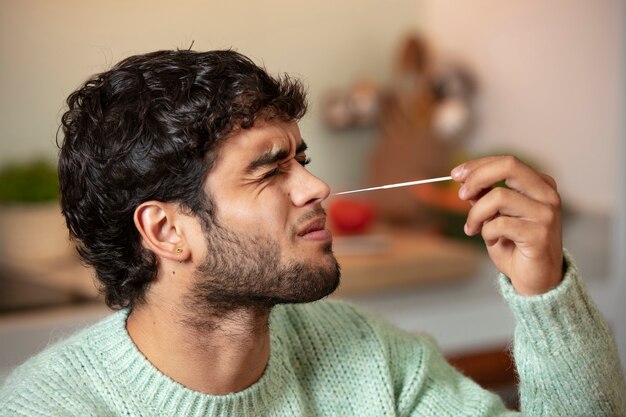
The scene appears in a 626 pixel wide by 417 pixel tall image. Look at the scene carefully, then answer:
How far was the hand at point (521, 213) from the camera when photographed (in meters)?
1.42

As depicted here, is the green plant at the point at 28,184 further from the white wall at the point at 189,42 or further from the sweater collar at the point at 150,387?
the sweater collar at the point at 150,387

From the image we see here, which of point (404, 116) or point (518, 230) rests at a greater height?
point (518, 230)

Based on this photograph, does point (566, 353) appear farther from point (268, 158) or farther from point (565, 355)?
point (268, 158)

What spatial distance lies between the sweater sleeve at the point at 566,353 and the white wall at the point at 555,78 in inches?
86.6

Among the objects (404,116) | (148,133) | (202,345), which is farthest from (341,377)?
(404,116)

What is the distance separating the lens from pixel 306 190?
1488 mm

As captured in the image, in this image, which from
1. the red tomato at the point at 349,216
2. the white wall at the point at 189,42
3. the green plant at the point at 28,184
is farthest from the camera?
the red tomato at the point at 349,216

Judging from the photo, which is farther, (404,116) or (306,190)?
(404,116)

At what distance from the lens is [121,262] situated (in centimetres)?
156

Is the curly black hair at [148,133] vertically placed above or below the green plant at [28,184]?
above

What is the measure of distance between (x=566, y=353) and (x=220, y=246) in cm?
54

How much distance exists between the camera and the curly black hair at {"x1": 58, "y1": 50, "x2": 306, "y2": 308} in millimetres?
1457

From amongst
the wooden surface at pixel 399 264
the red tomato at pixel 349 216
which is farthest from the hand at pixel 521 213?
the red tomato at pixel 349 216

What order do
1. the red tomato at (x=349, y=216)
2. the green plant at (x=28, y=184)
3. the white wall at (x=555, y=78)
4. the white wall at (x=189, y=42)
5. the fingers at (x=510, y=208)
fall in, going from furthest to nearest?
the white wall at (x=555, y=78) → the red tomato at (x=349, y=216) → the white wall at (x=189, y=42) → the green plant at (x=28, y=184) → the fingers at (x=510, y=208)
